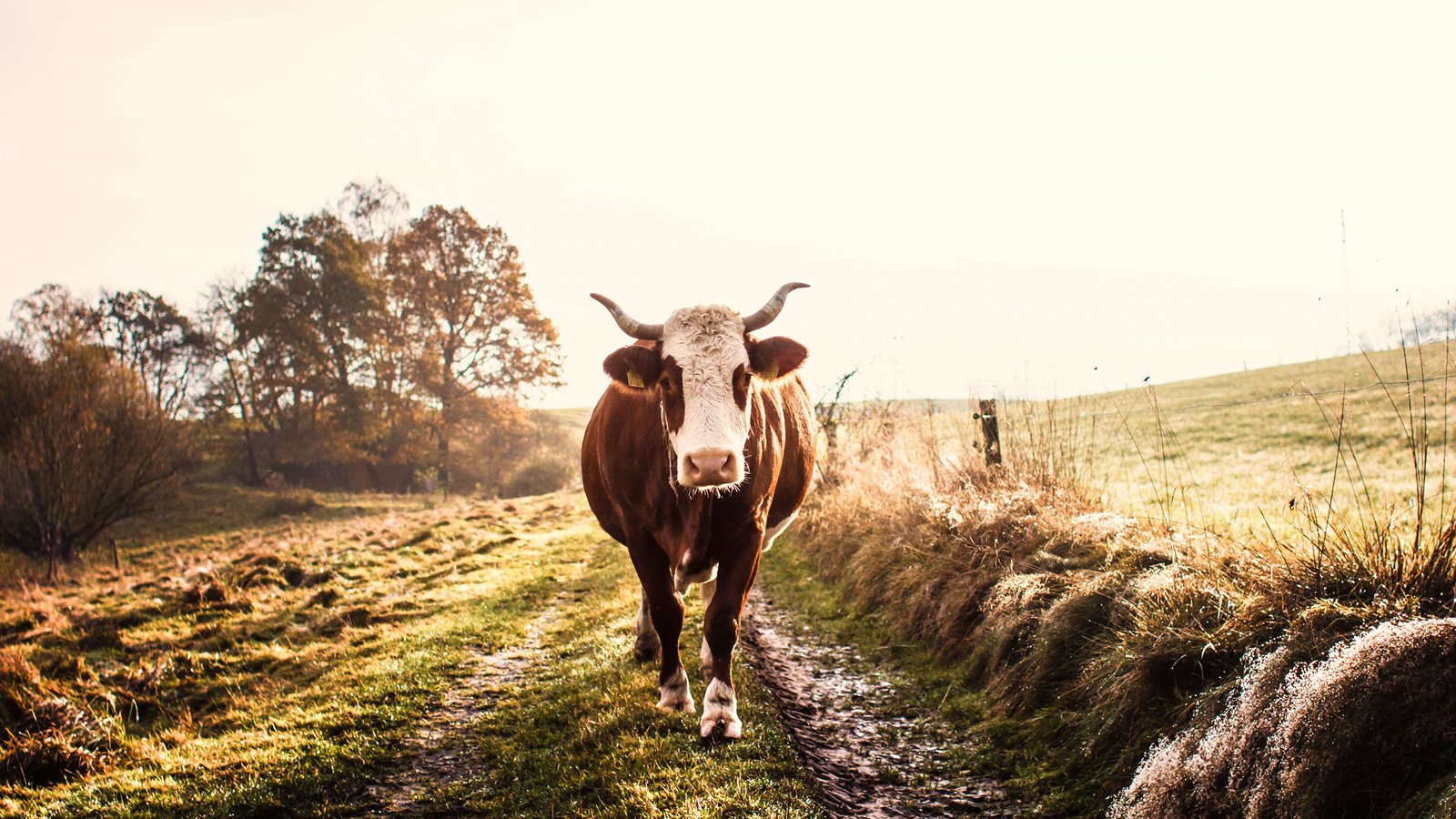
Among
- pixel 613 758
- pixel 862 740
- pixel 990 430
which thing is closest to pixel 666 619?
pixel 613 758

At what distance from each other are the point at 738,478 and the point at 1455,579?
326 centimetres

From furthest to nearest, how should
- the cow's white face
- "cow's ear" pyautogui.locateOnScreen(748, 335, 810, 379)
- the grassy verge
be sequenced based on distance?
"cow's ear" pyautogui.locateOnScreen(748, 335, 810, 379) → the cow's white face → the grassy verge

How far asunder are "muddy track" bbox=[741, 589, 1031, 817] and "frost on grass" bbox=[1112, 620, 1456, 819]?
1.02 meters

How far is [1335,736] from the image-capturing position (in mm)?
2779

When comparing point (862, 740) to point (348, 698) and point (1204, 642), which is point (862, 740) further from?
point (348, 698)

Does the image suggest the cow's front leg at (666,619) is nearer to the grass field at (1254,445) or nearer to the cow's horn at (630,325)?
the cow's horn at (630,325)

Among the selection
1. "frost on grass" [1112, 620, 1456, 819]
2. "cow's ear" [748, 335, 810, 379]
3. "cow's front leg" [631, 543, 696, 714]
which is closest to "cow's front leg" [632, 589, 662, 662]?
"cow's front leg" [631, 543, 696, 714]

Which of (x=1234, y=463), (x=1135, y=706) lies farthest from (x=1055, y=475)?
(x=1234, y=463)

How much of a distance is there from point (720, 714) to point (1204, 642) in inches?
104

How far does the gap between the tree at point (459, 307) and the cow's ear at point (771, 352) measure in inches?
1223

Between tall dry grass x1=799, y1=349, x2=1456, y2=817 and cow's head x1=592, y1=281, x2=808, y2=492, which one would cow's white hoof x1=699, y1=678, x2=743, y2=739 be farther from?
tall dry grass x1=799, y1=349, x2=1456, y2=817

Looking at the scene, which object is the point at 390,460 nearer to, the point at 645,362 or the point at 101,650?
the point at 101,650

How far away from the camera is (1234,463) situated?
16.6 m

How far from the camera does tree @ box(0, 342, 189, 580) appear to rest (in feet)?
56.7
